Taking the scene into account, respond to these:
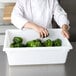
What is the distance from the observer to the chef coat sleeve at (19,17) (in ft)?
4.00

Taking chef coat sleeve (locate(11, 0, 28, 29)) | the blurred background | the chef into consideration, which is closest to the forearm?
chef coat sleeve (locate(11, 0, 28, 29))

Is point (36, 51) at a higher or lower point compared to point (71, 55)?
higher

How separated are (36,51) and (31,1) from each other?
22.8 inches

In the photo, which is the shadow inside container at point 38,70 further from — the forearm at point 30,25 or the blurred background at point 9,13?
the blurred background at point 9,13

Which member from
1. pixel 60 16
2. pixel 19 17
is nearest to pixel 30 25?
pixel 19 17

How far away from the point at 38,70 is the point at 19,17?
43 centimetres

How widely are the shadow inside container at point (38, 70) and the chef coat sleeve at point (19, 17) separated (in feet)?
1.15

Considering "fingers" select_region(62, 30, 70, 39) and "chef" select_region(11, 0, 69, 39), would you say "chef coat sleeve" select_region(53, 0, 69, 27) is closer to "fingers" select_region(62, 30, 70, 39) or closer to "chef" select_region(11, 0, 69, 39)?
"chef" select_region(11, 0, 69, 39)

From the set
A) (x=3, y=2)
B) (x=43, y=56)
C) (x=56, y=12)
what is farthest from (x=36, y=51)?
(x=3, y=2)

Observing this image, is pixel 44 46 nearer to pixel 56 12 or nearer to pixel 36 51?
pixel 36 51

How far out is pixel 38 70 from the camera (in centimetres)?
91

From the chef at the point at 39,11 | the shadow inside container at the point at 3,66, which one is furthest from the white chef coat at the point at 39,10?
the shadow inside container at the point at 3,66

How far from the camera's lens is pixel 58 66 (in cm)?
94

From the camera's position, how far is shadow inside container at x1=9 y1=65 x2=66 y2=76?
89 centimetres
